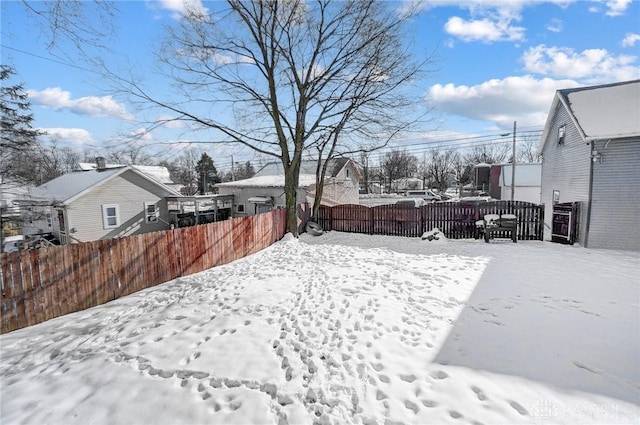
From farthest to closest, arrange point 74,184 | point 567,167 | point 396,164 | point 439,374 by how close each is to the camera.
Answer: point 396,164 → point 74,184 → point 567,167 → point 439,374

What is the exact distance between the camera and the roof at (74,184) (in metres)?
17.5

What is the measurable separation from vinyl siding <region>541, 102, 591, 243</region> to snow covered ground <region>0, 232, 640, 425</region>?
5.08 meters

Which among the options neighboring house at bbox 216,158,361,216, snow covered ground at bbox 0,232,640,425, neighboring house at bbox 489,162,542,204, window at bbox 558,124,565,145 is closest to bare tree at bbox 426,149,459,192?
neighboring house at bbox 489,162,542,204

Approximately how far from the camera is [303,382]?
3123mm

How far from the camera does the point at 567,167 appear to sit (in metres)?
11.9

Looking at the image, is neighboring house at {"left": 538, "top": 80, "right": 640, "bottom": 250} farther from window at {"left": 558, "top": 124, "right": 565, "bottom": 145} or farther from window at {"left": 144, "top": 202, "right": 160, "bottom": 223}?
window at {"left": 144, "top": 202, "right": 160, "bottom": 223}

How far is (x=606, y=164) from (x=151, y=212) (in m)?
23.6

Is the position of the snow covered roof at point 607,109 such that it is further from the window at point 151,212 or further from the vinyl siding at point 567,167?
the window at point 151,212

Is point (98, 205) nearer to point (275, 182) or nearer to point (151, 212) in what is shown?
point (151, 212)

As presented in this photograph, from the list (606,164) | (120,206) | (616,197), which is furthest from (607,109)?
(120,206)

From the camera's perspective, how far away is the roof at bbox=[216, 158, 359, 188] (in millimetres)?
21128

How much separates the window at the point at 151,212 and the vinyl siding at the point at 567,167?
22395 millimetres

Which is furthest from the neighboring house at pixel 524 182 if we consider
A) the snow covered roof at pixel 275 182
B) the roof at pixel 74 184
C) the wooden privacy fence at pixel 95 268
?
the roof at pixel 74 184

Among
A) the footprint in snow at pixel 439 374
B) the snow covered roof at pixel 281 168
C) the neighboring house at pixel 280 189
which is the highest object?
the snow covered roof at pixel 281 168
